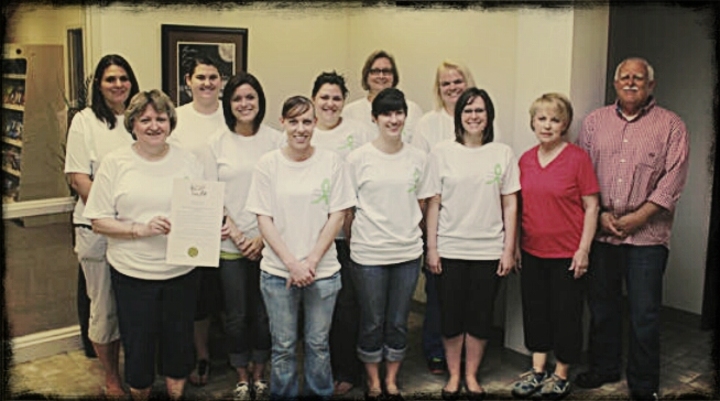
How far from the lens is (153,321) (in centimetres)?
284

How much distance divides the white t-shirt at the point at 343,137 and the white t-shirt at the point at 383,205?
0.83 ft

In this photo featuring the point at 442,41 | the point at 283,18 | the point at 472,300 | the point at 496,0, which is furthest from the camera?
the point at 283,18

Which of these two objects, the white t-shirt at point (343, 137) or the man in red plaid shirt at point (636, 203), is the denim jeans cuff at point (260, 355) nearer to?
the white t-shirt at point (343, 137)

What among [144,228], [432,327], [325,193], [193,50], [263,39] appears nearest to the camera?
[144,228]

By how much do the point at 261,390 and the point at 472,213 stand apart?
1181 mm

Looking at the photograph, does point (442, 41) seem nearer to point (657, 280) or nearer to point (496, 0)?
point (496, 0)

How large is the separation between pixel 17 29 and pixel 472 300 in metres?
2.34

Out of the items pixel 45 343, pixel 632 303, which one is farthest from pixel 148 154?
pixel 632 303

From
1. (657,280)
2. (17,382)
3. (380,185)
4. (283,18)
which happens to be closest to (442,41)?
(283,18)

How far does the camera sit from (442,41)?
4090 millimetres

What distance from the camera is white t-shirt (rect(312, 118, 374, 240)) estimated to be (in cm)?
328

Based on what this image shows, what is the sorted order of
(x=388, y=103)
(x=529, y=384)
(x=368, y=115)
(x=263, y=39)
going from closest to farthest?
(x=388, y=103), (x=529, y=384), (x=368, y=115), (x=263, y=39)

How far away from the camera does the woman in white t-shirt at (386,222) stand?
2.99 metres

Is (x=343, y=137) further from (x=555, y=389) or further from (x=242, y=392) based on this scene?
(x=555, y=389)
